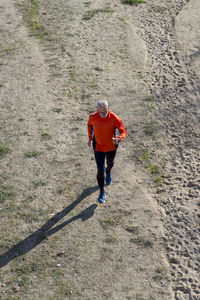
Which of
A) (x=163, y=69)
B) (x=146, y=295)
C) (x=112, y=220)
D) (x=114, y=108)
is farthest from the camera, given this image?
(x=163, y=69)

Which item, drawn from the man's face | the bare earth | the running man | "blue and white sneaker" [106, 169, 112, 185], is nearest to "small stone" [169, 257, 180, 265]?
the bare earth

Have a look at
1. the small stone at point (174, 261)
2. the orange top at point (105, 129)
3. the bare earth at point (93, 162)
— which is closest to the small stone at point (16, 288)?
the bare earth at point (93, 162)

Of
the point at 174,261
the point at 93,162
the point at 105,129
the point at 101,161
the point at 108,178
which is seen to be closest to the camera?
the point at 174,261

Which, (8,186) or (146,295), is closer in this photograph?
(146,295)

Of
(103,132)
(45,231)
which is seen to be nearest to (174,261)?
(45,231)

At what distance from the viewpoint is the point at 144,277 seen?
7.20 meters

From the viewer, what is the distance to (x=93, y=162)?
9.86 meters

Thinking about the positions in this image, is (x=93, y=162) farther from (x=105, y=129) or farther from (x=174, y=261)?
(x=174, y=261)

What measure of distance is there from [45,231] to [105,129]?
2.38 meters

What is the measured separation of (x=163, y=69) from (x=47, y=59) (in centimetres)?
406

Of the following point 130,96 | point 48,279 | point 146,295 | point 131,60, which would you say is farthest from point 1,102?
point 146,295

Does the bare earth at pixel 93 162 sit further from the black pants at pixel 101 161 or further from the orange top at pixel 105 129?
the orange top at pixel 105 129

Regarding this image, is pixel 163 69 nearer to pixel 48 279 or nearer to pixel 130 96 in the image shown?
pixel 130 96

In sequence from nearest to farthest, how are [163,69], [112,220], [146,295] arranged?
[146,295] → [112,220] → [163,69]
